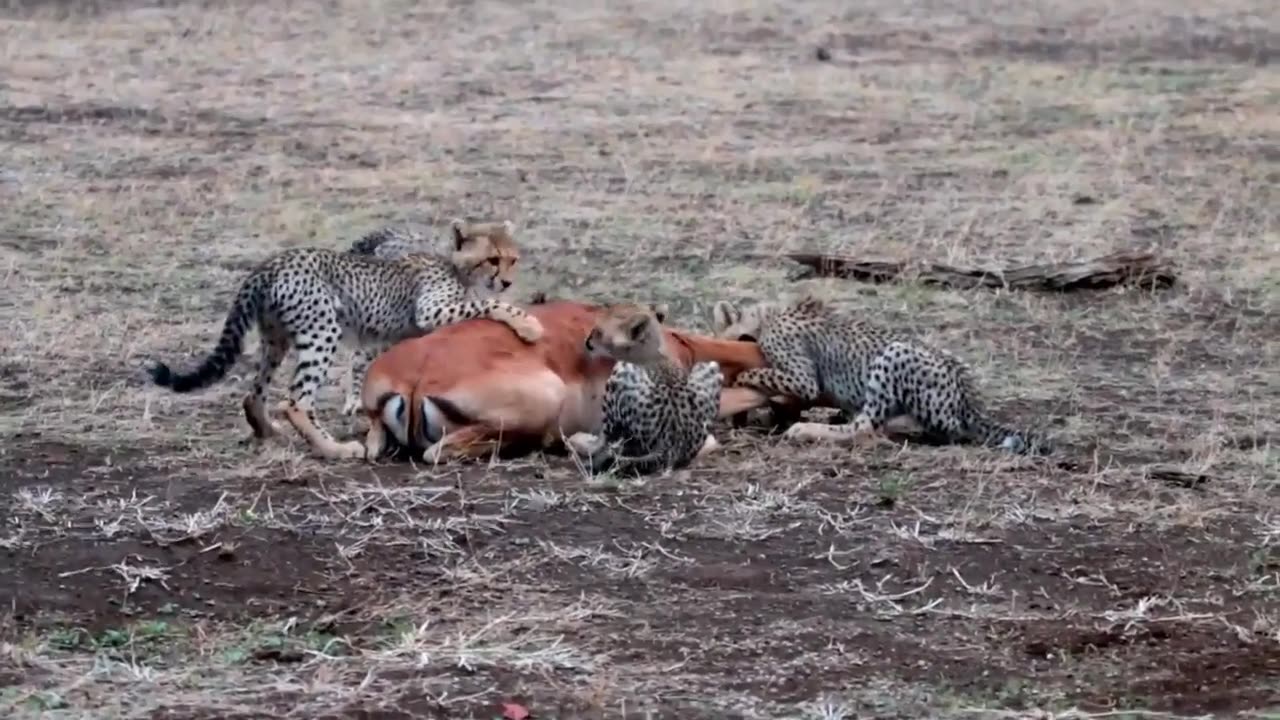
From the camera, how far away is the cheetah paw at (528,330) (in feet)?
25.9

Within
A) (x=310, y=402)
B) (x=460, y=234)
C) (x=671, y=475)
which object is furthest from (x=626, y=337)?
(x=460, y=234)

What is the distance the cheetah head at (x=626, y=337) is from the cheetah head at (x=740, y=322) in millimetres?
922

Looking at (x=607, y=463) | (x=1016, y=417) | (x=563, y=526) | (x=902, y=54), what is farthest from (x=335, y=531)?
(x=902, y=54)

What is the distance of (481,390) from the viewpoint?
757 cm

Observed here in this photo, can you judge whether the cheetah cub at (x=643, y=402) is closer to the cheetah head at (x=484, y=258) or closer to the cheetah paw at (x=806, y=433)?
the cheetah paw at (x=806, y=433)

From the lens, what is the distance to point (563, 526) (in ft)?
22.7

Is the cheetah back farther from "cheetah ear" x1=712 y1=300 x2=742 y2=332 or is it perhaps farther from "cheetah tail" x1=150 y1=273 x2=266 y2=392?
"cheetah tail" x1=150 y1=273 x2=266 y2=392

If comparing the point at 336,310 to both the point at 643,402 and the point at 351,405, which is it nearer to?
the point at 351,405

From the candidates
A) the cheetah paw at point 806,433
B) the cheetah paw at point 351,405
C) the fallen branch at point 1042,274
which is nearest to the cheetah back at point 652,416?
the cheetah paw at point 806,433

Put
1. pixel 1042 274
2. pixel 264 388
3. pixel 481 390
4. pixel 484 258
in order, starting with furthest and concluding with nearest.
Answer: pixel 1042 274, pixel 484 258, pixel 264 388, pixel 481 390

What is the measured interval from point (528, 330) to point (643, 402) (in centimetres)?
54

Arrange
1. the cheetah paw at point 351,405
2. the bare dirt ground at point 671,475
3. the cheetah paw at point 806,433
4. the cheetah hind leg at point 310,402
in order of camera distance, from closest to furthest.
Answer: the bare dirt ground at point 671,475
the cheetah hind leg at point 310,402
the cheetah paw at point 806,433
the cheetah paw at point 351,405

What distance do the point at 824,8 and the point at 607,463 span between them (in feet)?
55.1

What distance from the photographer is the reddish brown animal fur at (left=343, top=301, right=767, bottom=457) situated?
24.8 feet
